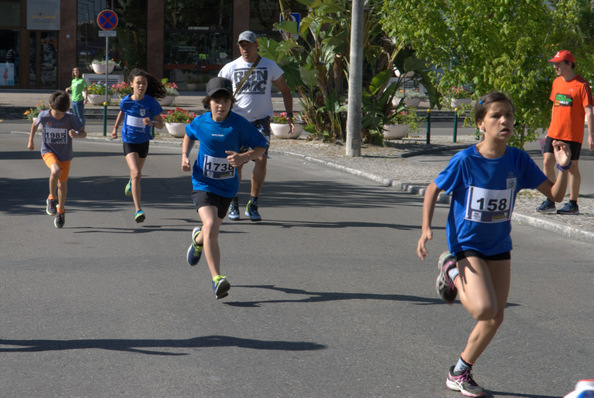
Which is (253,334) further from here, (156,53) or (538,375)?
(156,53)

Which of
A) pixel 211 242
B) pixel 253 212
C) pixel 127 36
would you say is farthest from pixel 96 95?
pixel 211 242

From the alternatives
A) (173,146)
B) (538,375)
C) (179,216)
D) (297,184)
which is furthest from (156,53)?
(538,375)

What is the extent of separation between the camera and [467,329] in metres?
5.71

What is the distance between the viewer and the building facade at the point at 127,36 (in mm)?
41969

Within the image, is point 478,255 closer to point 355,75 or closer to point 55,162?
point 55,162

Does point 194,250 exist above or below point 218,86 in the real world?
below

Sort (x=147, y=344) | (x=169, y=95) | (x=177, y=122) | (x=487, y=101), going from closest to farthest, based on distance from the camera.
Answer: (x=487, y=101)
(x=147, y=344)
(x=177, y=122)
(x=169, y=95)

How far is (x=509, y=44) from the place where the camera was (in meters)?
12.8

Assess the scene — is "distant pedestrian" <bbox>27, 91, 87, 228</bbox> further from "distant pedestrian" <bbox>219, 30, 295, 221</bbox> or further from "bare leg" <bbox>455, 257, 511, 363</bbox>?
"bare leg" <bbox>455, 257, 511, 363</bbox>

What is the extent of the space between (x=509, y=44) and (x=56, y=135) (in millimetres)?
7079

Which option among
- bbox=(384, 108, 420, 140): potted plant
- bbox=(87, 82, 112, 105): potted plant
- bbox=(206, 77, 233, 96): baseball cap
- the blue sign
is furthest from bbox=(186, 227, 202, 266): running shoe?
bbox=(87, 82, 112, 105): potted plant

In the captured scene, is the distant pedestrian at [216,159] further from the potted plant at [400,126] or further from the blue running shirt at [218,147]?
the potted plant at [400,126]

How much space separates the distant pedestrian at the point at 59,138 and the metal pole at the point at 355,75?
9383mm

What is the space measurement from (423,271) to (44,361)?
3861mm
